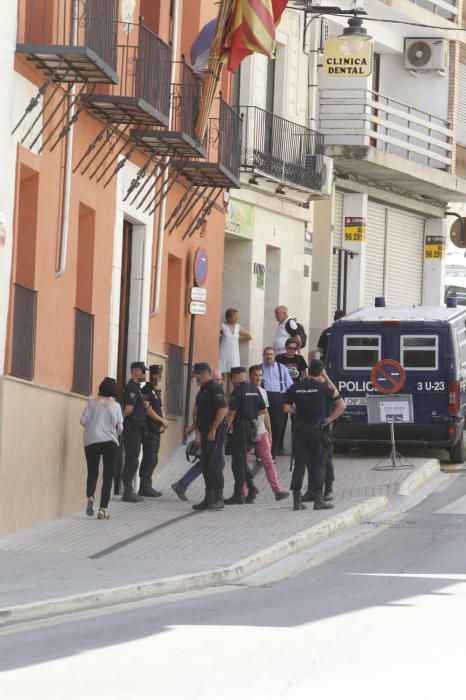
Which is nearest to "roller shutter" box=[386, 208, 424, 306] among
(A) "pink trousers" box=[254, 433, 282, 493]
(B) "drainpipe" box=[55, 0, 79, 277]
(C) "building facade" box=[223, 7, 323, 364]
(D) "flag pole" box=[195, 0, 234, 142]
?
(C) "building facade" box=[223, 7, 323, 364]

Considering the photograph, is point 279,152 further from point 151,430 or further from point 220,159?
point 151,430

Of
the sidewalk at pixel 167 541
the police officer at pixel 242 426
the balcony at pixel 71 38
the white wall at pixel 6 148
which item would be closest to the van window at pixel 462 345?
the sidewalk at pixel 167 541

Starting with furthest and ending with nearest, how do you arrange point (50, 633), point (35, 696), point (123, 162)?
point (123, 162) → point (50, 633) → point (35, 696)

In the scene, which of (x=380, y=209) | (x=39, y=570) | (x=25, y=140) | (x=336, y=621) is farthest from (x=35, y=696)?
(x=380, y=209)

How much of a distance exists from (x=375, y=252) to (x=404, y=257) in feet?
6.13

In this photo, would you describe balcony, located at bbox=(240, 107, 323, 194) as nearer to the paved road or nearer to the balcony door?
the balcony door

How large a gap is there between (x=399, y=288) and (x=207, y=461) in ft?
67.0

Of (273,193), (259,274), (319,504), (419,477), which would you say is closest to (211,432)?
(319,504)

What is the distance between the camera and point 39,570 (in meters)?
15.4

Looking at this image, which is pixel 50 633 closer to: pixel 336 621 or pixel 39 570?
pixel 336 621

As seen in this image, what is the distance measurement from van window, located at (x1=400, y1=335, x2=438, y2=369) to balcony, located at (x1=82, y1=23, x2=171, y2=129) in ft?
22.2

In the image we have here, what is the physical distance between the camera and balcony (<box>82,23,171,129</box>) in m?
20.5

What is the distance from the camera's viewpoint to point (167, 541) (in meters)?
18.5

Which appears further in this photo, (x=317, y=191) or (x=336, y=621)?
(x=317, y=191)
